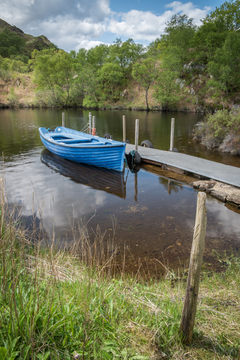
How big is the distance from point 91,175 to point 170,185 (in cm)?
410

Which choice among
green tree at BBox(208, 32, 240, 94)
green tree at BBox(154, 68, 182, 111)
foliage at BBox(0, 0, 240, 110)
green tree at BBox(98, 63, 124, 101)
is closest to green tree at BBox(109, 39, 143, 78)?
foliage at BBox(0, 0, 240, 110)

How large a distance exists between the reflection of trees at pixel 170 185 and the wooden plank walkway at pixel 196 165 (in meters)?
0.87

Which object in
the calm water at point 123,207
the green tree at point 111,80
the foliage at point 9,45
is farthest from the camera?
the foliage at point 9,45

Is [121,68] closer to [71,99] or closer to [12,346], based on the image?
[71,99]

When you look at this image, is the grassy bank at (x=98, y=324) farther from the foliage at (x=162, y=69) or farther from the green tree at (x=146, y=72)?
the green tree at (x=146, y=72)

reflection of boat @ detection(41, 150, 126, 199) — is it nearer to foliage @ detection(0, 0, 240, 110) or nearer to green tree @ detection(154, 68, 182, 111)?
foliage @ detection(0, 0, 240, 110)

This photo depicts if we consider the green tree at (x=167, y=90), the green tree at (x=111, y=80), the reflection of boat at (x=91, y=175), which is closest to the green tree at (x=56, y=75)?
the green tree at (x=111, y=80)

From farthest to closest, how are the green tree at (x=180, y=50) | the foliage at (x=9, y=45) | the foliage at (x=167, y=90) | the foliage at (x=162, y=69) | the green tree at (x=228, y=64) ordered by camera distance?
the foliage at (x=9, y=45)
the green tree at (x=180, y=50)
the foliage at (x=167, y=90)
the foliage at (x=162, y=69)
the green tree at (x=228, y=64)

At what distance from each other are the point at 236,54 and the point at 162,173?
29170 millimetres

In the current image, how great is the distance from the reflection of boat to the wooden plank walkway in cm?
228

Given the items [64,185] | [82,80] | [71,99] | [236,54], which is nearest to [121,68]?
[82,80]

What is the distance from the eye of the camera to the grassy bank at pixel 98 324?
1.93m

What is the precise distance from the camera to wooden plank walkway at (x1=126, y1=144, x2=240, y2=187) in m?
9.13

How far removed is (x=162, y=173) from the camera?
11.2 meters
